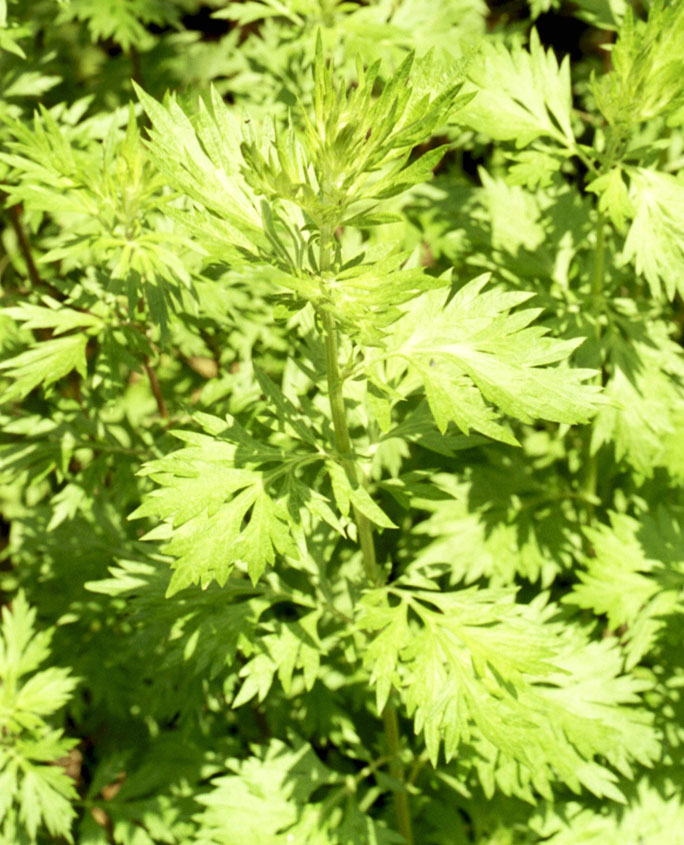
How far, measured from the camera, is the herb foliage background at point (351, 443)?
1356 mm

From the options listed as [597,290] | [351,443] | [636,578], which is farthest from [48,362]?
[636,578]

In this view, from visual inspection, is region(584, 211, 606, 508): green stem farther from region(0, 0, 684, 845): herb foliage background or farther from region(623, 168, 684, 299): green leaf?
region(623, 168, 684, 299): green leaf

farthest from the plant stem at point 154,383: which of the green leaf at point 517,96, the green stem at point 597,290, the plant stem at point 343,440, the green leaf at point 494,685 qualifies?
the green stem at point 597,290

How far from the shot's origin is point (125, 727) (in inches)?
107

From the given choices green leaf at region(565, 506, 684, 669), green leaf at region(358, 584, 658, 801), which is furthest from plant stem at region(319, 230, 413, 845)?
green leaf at region(565, 506, 684, 669)

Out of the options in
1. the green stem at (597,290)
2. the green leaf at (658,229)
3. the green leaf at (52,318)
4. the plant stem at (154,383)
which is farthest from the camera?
the plant stem at (154,383)

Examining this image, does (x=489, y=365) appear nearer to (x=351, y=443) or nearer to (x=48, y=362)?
(x=351, y=443)

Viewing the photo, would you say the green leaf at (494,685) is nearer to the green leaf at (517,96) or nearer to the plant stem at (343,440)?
the plant stem at (343,440)

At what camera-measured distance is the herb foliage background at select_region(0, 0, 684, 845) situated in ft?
4.45

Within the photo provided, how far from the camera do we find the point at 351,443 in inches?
70.6

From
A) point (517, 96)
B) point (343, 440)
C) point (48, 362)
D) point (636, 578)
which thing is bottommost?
point (636, 578)

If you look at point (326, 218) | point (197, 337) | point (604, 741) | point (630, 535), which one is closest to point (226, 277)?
point (197, 337)

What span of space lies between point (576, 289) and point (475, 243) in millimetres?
302

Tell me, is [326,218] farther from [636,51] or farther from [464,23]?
[464,23]
